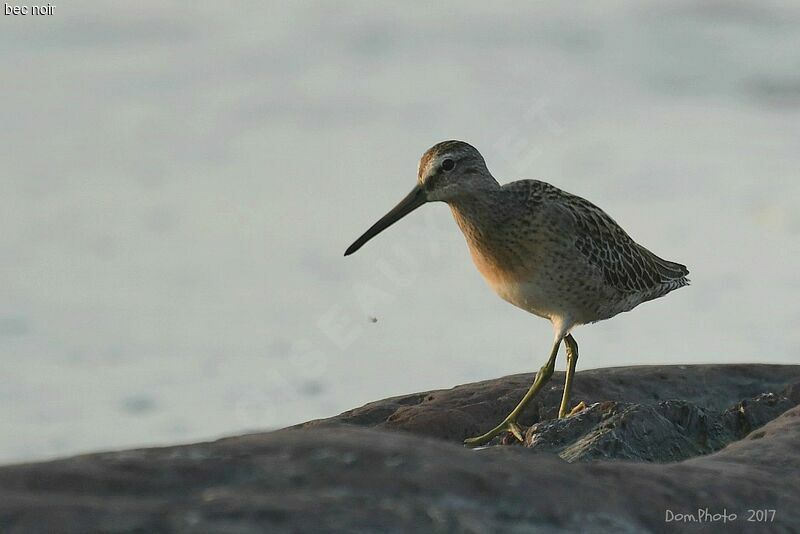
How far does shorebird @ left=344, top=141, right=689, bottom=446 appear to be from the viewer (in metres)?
7.21

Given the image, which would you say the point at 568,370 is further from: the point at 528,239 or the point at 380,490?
the point at 380,490

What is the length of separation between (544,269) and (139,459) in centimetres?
340

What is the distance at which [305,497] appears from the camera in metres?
3.95

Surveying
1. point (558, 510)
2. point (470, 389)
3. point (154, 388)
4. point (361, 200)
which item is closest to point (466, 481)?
point (558, 510)

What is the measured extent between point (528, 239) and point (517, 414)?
883 millimetres

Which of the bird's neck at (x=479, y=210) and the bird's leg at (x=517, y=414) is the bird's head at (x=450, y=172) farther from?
the bird's leg at (x=517, y=414)

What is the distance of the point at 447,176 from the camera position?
7270 mm

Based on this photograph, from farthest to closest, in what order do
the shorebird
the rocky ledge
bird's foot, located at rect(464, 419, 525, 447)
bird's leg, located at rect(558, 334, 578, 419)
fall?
the shorebird → bird's leg, located at rect(558, 334, 578, 419) → bird's foot, located at rect(464, 419, 525, 447) → the rocky ledge

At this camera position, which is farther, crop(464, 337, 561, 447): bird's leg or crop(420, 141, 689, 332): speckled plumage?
crop(420, 141, 689, 332): speckled plumage

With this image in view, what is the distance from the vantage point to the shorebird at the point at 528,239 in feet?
23.7

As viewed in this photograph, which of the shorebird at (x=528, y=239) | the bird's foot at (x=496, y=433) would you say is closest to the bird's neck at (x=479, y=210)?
the shorebird at (x=528, y=239)

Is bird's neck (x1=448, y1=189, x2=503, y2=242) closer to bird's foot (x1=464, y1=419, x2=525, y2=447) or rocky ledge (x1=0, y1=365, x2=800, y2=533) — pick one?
bird's foot (x1=464, y1=419, x2=525, y2=447)

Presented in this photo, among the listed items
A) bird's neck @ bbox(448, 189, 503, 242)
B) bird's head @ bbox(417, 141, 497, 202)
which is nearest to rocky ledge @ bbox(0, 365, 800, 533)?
bird's neck @ bbox(448, 189, 503, 242)

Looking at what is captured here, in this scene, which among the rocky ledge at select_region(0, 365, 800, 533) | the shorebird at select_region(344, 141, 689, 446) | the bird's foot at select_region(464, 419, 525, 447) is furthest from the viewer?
the shorebird at select_region(344, 141, 689, 446)
